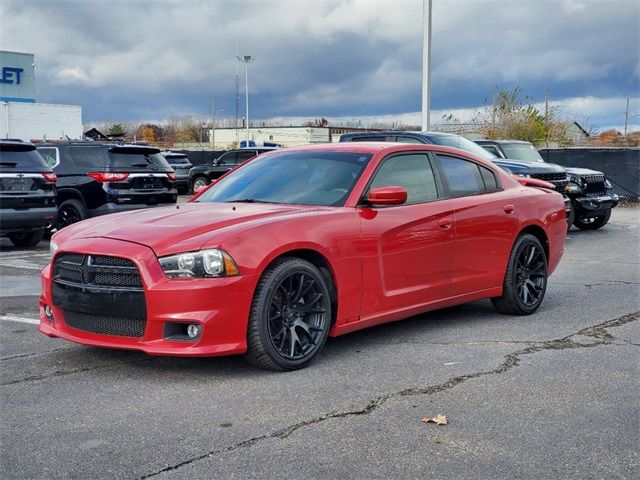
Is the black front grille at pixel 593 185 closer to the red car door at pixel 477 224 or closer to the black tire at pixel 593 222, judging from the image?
the black tire at pixel 593 222

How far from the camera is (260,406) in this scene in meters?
4.53

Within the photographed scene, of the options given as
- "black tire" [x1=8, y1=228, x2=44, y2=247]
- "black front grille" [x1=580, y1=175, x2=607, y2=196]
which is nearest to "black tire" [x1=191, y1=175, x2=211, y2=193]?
"black tire" [x1=8, y1=228, x2=44, y2=247]

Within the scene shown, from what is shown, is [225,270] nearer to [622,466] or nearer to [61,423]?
[61,423]

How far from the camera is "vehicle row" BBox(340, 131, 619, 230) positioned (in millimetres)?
13773

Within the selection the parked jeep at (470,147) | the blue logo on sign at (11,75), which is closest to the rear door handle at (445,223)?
the parked jeep at (470,147)

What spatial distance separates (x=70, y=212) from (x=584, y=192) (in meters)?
9.76

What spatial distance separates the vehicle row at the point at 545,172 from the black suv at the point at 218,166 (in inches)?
540

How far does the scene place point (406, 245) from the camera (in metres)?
6.02

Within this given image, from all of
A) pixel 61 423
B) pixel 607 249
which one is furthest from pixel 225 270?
pixel 607 249

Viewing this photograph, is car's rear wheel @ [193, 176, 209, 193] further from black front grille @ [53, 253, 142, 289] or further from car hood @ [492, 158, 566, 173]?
black front grille @ [53, 253, 142, 289]

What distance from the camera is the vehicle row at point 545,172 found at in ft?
45.2

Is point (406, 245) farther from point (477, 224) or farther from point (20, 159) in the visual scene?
point (20, 159)

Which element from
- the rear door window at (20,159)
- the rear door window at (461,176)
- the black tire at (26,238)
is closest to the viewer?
the rear door window at (461,176)

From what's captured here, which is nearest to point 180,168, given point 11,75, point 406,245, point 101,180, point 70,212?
point 70,212
